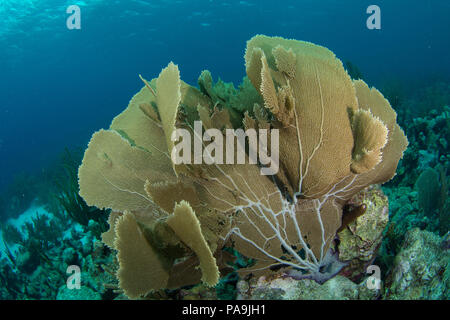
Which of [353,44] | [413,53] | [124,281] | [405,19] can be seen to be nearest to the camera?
Result: [124,281]

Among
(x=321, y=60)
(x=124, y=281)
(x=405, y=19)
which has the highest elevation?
(x=405, y=19)

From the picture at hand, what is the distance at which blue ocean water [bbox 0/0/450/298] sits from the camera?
16.5 metres

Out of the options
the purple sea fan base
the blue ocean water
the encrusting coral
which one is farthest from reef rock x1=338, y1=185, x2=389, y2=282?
Result: the blue ocean water

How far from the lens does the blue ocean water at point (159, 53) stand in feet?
54.2

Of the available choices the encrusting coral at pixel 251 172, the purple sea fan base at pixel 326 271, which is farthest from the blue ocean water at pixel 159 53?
the encrusting coral at pixel 251 172

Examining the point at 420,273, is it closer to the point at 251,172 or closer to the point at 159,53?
the point at 251,172

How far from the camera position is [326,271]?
2713 mm

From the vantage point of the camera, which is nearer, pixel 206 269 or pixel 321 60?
pixel 206 269

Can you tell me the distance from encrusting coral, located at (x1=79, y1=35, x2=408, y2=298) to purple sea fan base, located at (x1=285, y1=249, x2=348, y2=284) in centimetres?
1

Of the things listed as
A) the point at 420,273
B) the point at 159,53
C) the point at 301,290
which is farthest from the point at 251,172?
the point at 159,53
